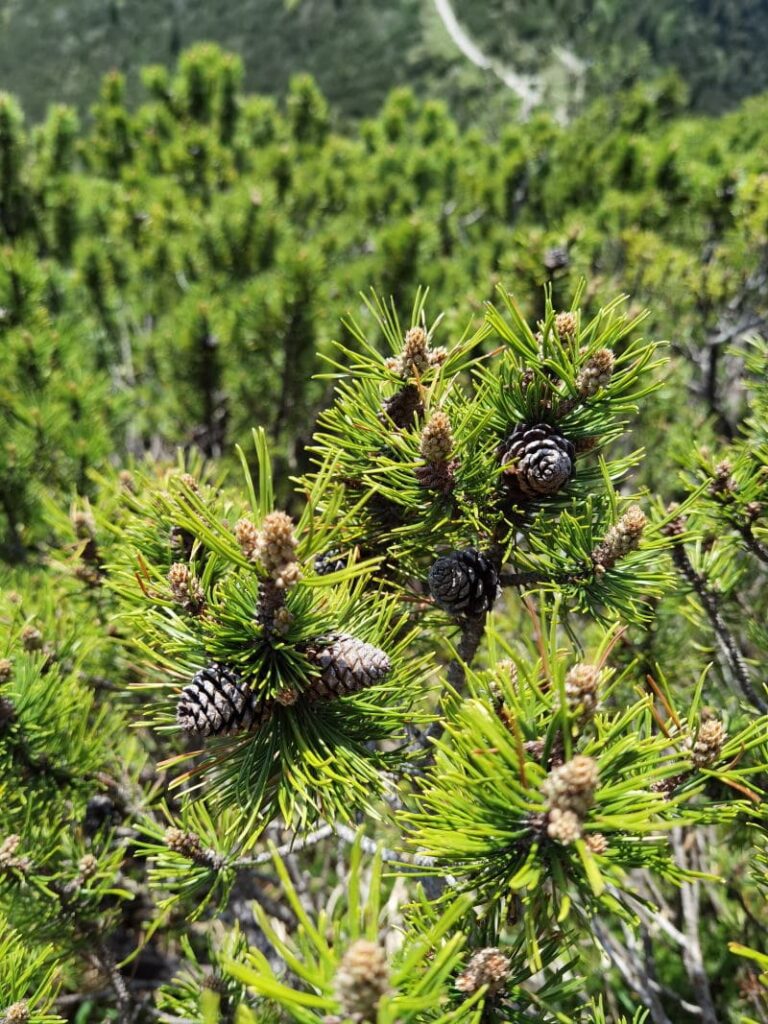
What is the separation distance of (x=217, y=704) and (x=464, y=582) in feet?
0.76

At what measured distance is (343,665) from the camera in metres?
0.54

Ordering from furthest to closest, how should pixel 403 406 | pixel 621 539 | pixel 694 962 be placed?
pixel 694 962 → pixel 403 406 → pixel 621 539

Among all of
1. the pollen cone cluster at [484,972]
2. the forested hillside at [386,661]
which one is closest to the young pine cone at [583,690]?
the forested hillside at [386,661]

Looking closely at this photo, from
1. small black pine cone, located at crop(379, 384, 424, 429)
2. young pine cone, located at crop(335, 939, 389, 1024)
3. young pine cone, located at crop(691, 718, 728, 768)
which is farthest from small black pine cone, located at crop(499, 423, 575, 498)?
young pine cone, located at crop(335, 939, 389, 1024)

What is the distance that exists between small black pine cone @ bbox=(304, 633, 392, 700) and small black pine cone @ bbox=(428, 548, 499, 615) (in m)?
0.08

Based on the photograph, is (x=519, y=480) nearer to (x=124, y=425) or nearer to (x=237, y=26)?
(x=124, y=425)

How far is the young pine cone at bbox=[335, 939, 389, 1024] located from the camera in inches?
13.5

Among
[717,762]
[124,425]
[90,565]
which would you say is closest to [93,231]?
[124,425]

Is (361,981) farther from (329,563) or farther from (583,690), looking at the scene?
(329,563)

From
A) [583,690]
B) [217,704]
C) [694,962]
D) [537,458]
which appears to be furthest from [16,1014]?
[694,962]

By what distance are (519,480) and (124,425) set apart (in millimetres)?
1804

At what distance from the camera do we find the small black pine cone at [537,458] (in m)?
0.56

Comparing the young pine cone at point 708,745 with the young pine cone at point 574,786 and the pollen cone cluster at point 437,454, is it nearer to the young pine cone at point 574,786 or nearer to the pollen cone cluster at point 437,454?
the young pine cone at point 574,786

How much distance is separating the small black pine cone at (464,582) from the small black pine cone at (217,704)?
184mm
